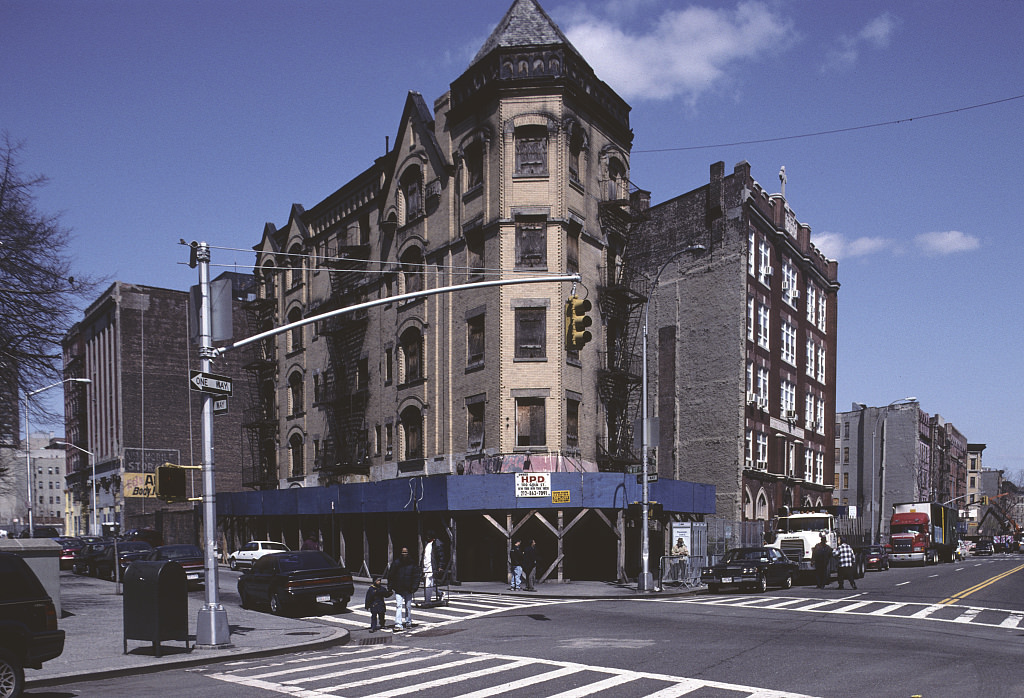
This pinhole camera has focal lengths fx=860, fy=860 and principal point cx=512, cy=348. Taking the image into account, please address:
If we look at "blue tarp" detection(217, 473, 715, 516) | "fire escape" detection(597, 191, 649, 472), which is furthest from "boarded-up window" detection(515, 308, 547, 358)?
"blue tarp" detection(217, 473, 715, 516)

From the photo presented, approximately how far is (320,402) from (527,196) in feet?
60.0

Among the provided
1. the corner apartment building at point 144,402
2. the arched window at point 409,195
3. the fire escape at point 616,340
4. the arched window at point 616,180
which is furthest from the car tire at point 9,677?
the corner apartment building at point 144,402

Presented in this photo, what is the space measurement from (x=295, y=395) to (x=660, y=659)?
1595 inches

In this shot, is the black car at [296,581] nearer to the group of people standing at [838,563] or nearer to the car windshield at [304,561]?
the car windshield at [304,561]

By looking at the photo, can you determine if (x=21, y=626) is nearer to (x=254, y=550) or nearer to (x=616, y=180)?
(x=254, y=550)

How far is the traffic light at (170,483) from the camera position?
51.5ft

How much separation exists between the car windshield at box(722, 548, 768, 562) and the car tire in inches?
898

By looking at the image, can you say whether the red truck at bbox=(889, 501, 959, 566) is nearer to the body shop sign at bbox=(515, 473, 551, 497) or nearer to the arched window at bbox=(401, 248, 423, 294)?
the body shop sign at bbox=(515, 473, 551, 497)

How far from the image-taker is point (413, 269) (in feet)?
134

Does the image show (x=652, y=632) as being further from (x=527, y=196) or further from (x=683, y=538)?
(x=527, y=196)

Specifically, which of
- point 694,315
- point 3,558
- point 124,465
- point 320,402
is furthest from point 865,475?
point 3,558

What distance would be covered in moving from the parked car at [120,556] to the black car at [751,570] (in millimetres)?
21595

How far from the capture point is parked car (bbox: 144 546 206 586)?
30656 mm

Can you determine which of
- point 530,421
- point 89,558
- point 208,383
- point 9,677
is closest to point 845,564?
point 530,421
